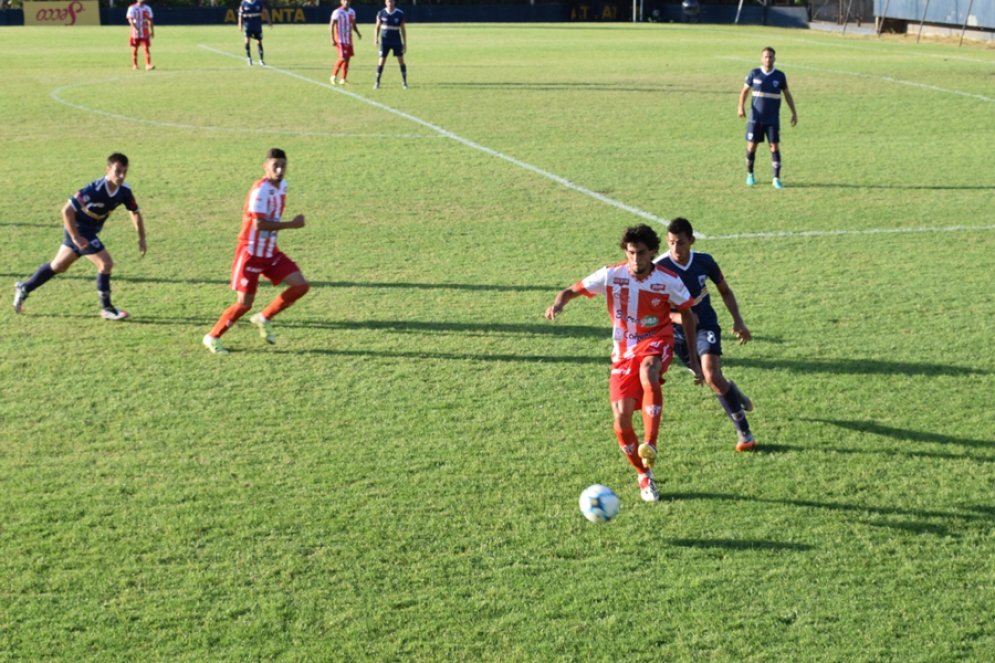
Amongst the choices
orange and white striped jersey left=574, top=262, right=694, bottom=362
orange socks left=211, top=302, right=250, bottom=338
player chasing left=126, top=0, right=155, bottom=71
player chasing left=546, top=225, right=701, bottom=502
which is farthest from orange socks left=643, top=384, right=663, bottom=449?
player chasing left=126, top=0, right=155, bottom=71

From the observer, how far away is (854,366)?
9461mm

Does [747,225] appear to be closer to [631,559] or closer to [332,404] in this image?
[332,404]

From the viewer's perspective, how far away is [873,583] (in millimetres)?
6141

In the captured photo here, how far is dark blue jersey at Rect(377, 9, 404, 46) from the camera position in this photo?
28109 mm

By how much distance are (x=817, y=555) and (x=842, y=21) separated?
5186cm

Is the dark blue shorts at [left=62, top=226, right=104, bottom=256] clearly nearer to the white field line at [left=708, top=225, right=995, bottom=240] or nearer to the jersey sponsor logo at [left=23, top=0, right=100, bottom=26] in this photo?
the white field line at [left=708, top=225, right=995, bottom=240]

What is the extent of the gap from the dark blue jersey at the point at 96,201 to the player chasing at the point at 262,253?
1.40 meters

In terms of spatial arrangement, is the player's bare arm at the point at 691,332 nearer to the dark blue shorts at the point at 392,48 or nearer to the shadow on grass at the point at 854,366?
the shadow on grass at the point at 854,366

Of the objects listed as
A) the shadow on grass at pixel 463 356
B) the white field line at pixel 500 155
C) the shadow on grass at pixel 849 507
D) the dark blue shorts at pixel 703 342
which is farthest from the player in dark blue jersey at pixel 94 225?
the white field line at pixel 500 155

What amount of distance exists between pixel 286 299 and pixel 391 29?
19490 mm

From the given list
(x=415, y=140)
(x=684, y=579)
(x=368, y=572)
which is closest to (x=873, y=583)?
(x=684, y=579)

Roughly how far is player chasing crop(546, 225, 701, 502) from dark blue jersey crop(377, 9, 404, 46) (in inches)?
876

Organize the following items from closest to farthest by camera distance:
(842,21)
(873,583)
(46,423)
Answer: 1. (873,583)
2. (46,423)
3. (842,21)

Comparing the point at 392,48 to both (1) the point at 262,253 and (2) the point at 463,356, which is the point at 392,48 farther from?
(2) the point at 463,356
